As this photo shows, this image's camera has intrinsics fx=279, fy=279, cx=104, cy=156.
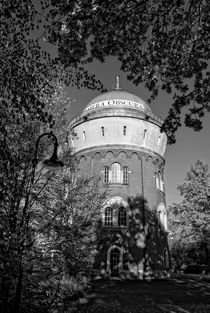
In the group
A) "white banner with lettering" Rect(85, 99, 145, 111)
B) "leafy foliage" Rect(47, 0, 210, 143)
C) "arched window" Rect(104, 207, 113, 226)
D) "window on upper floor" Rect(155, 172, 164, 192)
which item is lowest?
"arched window" Rect(104, 207, 113, 226)

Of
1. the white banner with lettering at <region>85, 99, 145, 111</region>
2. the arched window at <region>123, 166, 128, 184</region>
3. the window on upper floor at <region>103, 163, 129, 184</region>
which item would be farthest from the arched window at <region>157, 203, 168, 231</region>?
the white banner with lettering at <region>85, 99, 145, 111</region>

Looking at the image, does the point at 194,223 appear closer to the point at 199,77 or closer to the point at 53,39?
the point at 199,77

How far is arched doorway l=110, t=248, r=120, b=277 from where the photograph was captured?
924 inches

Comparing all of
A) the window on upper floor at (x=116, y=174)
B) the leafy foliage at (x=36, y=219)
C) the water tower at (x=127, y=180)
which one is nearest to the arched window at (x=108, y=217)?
the water tower at (x=127, y=180)

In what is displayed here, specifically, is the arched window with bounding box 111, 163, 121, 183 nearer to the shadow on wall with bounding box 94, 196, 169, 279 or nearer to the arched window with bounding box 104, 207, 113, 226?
the shadow on wall with bounding box 94, 196, 169, 279

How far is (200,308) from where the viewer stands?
40.9 feet

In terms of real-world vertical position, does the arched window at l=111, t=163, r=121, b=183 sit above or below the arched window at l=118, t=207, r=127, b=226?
above

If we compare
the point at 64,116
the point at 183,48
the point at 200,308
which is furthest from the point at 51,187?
the point at 200,308

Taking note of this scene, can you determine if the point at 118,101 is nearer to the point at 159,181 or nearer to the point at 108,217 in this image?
the point at 159,181

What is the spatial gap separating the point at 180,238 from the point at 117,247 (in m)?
8.90

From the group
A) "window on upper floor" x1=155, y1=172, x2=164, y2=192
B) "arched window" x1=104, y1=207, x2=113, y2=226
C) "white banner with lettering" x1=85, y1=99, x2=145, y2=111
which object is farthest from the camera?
"white banner with lettering" x1=85, y1=99, x2=145, y2=111

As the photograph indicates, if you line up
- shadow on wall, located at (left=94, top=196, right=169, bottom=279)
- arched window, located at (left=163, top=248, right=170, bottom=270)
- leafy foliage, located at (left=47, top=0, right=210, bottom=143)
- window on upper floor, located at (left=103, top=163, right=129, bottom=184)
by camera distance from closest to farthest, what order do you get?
leafy foliage, located at (left=47, top=0, right=210, bottom=143), shadow on wall, located at (left=94, top=196, right=169, bottom=279), window on upper floor, located at (left=103, top=163, right=129, bottom=184), arched window, located at (left=163, top=248, right=170, bottom=270)

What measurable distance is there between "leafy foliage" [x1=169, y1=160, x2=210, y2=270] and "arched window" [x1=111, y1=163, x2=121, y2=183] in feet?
29.6

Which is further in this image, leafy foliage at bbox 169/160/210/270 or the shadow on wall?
leafy foliage at bbox 169/160/210/270
